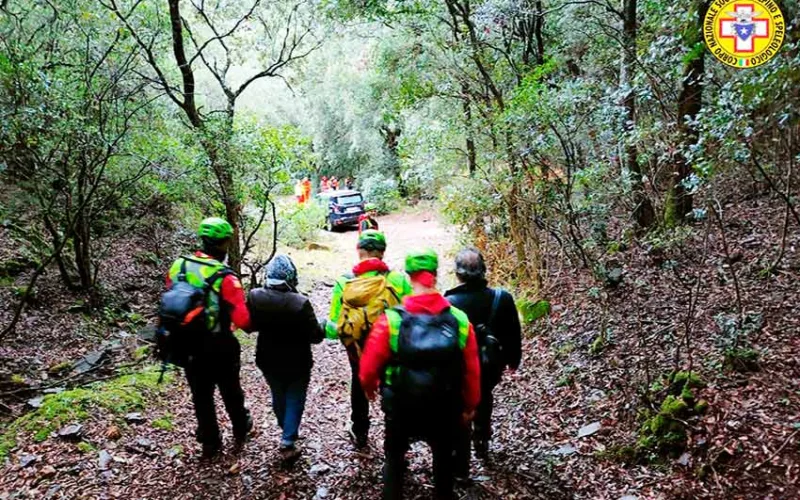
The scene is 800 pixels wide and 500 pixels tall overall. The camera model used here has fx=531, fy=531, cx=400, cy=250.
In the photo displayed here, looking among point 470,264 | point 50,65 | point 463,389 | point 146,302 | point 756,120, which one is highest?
point 50,65

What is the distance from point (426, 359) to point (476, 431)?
6.10ft

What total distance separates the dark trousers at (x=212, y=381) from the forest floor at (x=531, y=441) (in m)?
0.32

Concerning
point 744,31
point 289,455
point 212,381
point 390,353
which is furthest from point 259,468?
point 744,31

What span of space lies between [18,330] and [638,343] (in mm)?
8582

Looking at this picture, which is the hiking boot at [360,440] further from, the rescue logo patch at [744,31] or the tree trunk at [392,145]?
the tree trunk at [392,145]

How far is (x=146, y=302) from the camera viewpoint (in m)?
10.3

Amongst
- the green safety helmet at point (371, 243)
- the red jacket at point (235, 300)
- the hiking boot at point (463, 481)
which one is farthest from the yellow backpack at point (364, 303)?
the hiking boot at point (463, 481)

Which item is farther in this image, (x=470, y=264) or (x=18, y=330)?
(x=18, y=330)

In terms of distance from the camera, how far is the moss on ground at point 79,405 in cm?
487

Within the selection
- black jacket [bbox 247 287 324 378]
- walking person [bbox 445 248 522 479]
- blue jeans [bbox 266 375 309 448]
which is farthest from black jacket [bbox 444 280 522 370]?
blue jeans [bbox 266 375 309 448]

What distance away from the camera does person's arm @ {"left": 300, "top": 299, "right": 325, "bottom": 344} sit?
13.9 ft

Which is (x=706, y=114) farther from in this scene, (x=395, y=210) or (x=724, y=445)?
(x=395, y=210)

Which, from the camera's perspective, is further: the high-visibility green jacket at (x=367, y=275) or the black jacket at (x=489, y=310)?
the high-visibility green jacket at (x=367, y=275)

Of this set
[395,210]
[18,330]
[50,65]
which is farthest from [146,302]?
[395,210]
